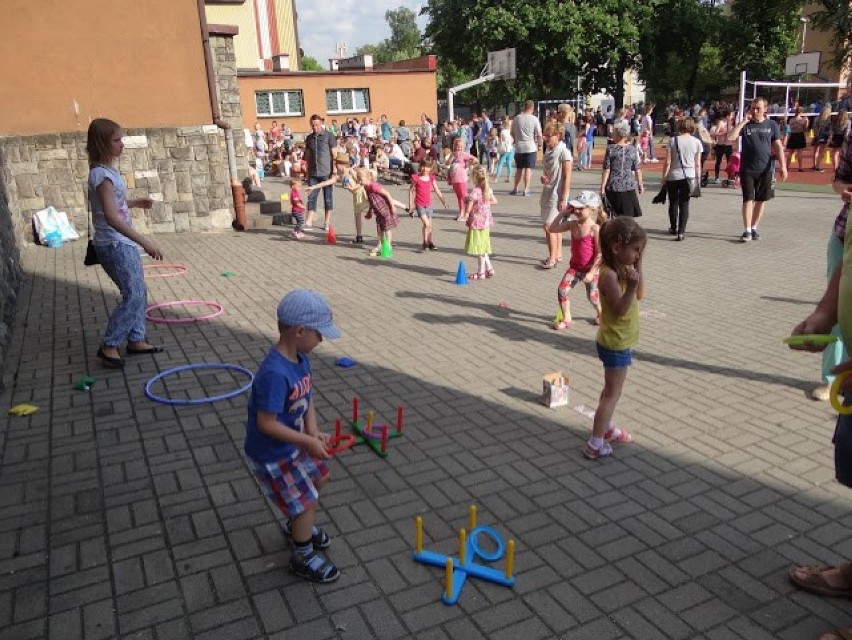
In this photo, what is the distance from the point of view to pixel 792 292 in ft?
28.8

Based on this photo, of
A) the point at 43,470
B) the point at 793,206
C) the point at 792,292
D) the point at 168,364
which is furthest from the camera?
the point at 793,206

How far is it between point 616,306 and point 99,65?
1250 cm

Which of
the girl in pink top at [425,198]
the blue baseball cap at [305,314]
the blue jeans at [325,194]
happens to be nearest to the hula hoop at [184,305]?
the girl in pink top at [425,198]

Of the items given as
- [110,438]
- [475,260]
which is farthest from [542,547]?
[475,260]

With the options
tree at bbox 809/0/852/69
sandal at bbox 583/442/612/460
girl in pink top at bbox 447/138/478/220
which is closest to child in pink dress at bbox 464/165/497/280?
sandal at bbox 583/442/612/460

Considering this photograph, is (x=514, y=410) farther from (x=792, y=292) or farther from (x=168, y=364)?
(x=792, y=292)

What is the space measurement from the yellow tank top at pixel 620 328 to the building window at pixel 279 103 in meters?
36.3

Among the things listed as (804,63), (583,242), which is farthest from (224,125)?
(804,63)

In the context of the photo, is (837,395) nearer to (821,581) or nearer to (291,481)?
(821,581)

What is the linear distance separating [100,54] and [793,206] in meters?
15.2

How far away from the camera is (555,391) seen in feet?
18.2

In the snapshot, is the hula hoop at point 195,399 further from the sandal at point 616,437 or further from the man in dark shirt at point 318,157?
the man in dark shirt at point 318,157

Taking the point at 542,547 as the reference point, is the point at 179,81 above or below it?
above

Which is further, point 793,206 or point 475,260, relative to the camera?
point 793,206
